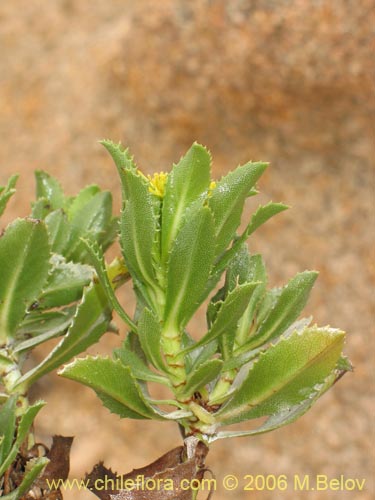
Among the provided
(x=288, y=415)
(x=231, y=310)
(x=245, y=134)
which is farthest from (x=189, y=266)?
(x=245, y=134)

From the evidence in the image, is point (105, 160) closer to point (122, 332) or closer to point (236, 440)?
point (122, 332)

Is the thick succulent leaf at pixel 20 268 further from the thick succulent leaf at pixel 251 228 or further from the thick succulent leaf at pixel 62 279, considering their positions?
the thick succulent leaf at pixel 251 228

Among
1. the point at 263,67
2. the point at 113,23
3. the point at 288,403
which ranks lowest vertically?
the point at 288,403

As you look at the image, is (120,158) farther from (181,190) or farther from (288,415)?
(288,415)

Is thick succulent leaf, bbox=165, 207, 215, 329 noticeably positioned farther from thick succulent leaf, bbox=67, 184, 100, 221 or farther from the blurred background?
the blurred background

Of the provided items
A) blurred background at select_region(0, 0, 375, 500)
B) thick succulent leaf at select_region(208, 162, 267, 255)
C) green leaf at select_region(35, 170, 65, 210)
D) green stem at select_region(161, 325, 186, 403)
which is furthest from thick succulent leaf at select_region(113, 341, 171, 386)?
blurred background at select_region(0, 0, 375, 500)

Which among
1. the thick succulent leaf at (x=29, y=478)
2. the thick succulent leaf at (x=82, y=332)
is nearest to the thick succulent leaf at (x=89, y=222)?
the thick succulent leaf at (x=82, y=332)

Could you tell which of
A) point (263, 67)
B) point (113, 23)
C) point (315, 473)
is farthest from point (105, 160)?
point (315, 473)
